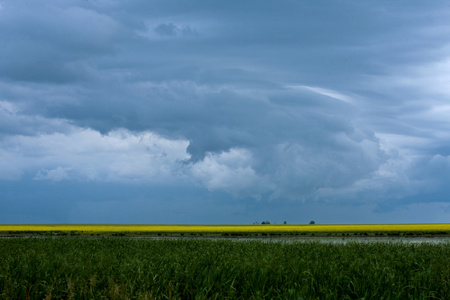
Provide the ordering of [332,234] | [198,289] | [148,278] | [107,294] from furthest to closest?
1. [332,234]
2. [148,278]
3. [198,289]
4. [107,294]

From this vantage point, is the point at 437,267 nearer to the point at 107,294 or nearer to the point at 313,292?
the point at 313,292

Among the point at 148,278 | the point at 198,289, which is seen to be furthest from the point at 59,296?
the point at 198,289

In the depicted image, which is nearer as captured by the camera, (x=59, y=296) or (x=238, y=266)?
(x=59, y=296)

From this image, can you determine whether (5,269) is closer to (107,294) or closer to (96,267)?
(96,267)

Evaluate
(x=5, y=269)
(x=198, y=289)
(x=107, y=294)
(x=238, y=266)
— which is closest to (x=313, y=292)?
(x=198, y=289)

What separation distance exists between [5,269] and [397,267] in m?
13.9

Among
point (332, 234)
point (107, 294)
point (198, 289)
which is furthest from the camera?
point (332, 234)

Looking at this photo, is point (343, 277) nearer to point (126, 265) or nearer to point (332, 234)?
point (126, 265)

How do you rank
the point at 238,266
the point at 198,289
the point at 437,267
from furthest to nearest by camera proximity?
the point at 437,267
the point at 238,266
the point at 198,289

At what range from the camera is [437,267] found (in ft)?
49.8

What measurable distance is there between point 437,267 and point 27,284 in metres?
13.5

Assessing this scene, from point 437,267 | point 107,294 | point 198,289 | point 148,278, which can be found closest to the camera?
point 107,294

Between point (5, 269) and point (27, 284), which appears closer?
point (27, 284)

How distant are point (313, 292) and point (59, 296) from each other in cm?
612
